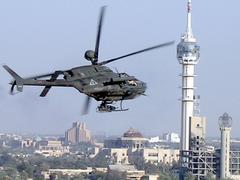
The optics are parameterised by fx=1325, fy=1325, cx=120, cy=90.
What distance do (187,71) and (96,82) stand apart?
14413 cm

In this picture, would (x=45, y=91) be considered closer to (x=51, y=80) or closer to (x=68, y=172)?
(x=51, y=80)

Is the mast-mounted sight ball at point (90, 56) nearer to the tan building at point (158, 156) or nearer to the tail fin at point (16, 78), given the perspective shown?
the tail fin at point (16, 78)

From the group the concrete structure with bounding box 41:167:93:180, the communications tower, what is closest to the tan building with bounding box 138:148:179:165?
the communications tower

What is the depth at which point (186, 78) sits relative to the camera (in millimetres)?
174500

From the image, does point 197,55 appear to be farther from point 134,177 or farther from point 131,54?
point 131,54

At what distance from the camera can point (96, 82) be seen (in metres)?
31.5

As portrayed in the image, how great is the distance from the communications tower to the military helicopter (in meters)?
127

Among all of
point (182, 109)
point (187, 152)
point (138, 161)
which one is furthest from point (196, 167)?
point (138, 161)

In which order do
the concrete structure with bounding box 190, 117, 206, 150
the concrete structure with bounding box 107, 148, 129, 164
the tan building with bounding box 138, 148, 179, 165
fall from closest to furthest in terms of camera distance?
the concrete structure with bounding box 190, 117, 206, 150 < the tan building with bounding box 138, 148, 179, 165 < the concrete structure with bounding box 107, 148, 129, 164

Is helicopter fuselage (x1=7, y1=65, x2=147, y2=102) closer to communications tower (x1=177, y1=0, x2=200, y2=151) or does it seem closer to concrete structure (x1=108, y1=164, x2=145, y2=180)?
concrete structure (x1=108, y1=164, x2=145, y2=180)

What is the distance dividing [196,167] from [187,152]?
17.6ft

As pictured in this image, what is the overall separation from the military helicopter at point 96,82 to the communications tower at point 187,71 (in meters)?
127

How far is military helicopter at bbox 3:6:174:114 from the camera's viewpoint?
31.4 meters

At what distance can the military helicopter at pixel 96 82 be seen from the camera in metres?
31.4
